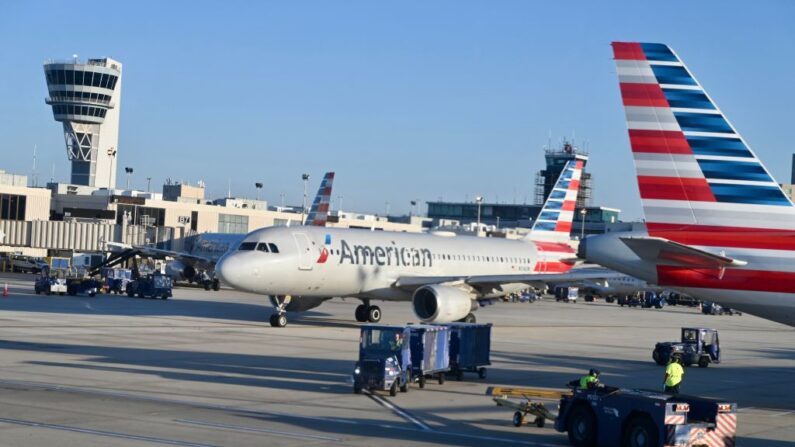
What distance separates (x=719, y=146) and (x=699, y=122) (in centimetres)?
71

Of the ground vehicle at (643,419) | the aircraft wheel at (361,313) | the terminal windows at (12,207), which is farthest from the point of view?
the terminal windows at (12,207)

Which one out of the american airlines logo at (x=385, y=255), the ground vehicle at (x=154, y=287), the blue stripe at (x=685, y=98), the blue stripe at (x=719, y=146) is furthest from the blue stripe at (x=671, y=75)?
the ground vehicle at (x=154, y=287)

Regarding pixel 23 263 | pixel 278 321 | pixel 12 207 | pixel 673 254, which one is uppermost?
pixel 12 207

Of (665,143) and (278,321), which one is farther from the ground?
(665,143)

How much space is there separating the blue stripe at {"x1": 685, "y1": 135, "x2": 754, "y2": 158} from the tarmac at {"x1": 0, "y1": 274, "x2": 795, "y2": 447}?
6.17 m

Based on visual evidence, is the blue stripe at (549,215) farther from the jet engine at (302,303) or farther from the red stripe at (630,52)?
the red stripe at (630,52)

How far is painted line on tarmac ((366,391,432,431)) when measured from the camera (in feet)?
75.3

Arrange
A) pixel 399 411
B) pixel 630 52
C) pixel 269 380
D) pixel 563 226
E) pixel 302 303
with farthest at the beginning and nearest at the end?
pixel 563 226 → pixel 302 303 → pixel 269 380 → pixel 399 411 → pixel 630 52

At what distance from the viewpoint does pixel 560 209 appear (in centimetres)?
6925

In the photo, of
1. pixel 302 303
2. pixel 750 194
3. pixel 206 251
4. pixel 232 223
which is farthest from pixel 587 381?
pixel 232 223

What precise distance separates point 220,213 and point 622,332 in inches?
2726

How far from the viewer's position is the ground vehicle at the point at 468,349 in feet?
105

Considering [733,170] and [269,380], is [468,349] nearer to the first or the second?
[269,380]

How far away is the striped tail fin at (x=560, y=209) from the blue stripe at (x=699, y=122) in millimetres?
43622
